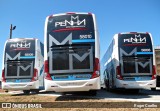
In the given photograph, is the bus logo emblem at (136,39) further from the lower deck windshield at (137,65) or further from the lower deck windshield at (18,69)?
the lower deck windshield at (18,69)

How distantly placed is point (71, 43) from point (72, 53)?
1.39 feet

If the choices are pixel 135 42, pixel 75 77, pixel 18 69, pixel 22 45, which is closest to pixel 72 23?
pixel 75 77

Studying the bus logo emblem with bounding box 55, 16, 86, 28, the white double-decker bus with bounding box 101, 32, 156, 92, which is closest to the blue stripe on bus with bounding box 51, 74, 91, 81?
the bus logo emblem with bounding box 55, 16, 86, 28

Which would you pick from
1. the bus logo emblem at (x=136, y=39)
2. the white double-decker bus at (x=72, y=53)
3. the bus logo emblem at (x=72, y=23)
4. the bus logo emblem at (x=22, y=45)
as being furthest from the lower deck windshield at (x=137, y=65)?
the bus logo emblem at (x=22, y=45)

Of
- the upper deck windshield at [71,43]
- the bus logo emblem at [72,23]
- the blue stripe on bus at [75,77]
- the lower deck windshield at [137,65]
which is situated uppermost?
the bus logo emblem at [72,23]

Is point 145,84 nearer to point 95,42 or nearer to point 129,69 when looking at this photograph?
point 129,69

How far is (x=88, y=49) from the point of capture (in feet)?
40.0

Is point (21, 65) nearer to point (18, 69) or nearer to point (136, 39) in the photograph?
point (18, 69)

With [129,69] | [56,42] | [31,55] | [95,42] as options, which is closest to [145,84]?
[129,69]

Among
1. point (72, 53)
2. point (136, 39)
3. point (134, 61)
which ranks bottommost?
point (134, 61)

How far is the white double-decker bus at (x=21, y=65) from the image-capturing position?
17094 mm

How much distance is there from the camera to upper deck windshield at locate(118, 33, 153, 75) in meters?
15.4

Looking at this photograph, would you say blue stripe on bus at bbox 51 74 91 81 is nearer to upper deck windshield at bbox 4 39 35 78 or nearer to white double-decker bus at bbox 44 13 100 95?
white double-decker bus at bbox 44 13 100 95

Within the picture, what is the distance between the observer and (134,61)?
15.5 meters
